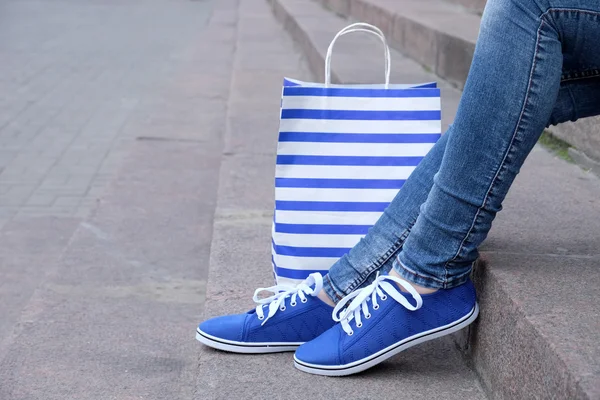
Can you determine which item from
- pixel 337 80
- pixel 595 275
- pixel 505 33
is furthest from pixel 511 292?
pixel 337 80

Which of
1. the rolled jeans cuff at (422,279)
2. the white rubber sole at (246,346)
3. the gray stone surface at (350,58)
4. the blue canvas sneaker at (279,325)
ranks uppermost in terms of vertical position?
the rolled jeans cuff at (422,279)

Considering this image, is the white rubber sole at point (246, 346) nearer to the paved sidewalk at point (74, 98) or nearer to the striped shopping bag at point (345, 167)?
the striped shopping bag at point (345, 167)

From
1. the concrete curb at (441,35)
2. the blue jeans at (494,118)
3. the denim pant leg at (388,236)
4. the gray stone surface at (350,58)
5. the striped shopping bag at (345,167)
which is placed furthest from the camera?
the gray stone surface at (350,58)

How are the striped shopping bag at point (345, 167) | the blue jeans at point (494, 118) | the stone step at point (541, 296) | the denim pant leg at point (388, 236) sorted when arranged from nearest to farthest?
the stone step at point (541, 296), the blue jeans at point (494, 118), the denim pant leg at point (388, 236), the striped shopping bag at point (345, 167)

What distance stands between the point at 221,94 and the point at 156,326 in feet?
11.2

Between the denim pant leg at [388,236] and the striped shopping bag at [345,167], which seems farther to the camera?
the striped shopping bag at [345,167]

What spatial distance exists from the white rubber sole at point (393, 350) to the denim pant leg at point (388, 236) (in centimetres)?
14

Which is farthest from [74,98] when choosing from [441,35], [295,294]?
[295,294]

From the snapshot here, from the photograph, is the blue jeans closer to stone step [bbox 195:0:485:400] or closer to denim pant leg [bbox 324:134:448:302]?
denim pant leg [bbox 324:134:448:302]

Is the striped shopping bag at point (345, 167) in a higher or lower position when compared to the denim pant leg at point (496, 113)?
lower

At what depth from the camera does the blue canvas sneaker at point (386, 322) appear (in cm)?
143

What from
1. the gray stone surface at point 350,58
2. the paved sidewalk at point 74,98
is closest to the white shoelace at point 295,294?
the gray stone surface at point 350,58

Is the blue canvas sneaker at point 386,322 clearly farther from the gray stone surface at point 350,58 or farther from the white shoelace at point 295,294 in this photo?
the gray stone surface at point 350,58

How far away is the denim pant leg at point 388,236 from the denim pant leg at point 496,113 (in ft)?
0.39
